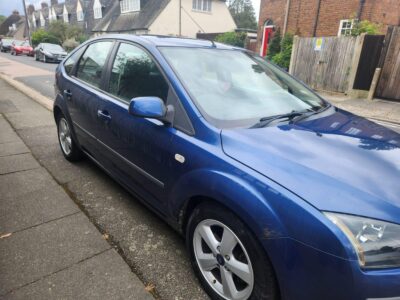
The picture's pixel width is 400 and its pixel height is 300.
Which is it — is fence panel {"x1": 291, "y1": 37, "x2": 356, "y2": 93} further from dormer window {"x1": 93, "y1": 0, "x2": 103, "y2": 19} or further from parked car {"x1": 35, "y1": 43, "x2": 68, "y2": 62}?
dormer window {"x1": 93, "y1": 0, "x2": 103, "y2": 19}

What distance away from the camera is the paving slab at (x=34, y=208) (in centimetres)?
291

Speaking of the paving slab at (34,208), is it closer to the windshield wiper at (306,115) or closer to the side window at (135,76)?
the side window at (135,76)

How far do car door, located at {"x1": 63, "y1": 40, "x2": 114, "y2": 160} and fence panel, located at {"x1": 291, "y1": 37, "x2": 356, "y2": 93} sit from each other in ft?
32.2

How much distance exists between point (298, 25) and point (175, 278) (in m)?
17.1

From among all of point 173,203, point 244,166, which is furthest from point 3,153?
point 244,166

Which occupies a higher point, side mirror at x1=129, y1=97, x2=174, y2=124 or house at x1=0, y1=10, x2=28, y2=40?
side mirror at x1=129, y1=97, x2=174, y2=124

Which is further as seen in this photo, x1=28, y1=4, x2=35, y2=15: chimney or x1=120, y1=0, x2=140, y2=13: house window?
x1=28, y1=4, x2=35, y2=15: chimney

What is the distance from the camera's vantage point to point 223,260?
1.96 m

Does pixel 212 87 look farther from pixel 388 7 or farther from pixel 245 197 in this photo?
pixel 388 7

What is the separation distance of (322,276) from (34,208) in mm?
2788

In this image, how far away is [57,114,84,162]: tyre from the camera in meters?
4.12

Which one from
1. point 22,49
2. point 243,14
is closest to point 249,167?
point 22,49

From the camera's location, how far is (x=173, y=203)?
2.28 meters

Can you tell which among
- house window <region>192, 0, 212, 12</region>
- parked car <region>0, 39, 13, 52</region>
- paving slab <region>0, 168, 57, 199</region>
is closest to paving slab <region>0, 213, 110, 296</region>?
paving slab <region>0, 168, 57, 199</region>
